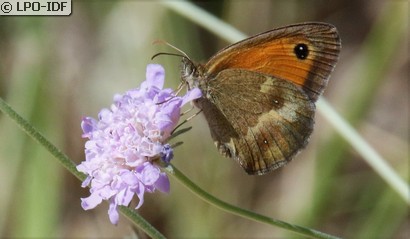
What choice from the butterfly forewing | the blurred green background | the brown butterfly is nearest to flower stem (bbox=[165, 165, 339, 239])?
the brown butterfly

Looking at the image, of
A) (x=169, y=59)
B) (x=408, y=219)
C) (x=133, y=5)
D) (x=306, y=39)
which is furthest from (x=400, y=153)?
(x=306, y=39)

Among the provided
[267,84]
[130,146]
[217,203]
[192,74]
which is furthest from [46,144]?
[267,84]

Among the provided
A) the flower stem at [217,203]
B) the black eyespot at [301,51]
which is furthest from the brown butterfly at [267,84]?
the flower stem at [217,203]

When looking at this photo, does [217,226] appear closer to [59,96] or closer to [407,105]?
[59,96]

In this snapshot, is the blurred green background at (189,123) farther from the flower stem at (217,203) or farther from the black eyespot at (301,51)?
the flower stem at (217,203)

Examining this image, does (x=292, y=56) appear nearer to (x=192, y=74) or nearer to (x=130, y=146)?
(x=192, y=74)

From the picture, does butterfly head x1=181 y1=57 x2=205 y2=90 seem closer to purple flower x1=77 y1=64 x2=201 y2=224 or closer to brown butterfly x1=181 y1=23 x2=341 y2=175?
brown butterfly x1=181 y1=23 x2=341 y2=175
